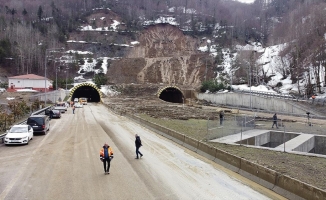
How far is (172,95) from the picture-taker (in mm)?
100500

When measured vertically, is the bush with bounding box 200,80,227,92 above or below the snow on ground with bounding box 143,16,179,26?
below

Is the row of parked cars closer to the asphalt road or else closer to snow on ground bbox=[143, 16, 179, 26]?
the asphalt road

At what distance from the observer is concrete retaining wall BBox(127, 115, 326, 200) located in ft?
33.5

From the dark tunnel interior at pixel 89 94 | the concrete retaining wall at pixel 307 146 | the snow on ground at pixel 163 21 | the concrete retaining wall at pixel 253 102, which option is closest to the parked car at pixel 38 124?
the concrete retaining wall at pixel 307 146

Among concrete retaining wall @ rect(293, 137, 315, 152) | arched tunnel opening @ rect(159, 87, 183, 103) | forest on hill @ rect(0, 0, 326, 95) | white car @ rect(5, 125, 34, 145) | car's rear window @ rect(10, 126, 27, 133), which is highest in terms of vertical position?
forest on hill @ rect(0, 0, 326, 95)

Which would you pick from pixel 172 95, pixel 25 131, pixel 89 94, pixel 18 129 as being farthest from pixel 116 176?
pixel 89 94

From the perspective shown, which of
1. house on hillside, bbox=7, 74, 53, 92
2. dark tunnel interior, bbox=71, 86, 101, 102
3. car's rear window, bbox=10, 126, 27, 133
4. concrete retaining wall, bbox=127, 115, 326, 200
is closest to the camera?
concrete retaining wall, bbox=127, 115, 326, 200

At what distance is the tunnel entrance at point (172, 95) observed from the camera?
9199cm

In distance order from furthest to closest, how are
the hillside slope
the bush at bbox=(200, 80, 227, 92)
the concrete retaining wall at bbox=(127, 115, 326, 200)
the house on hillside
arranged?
the hillside slope → the bush at bbox=(200, 80, 227, 92) → the house on hillside → the concrete retaining wall at bbox=(127, 115, 326, 200)

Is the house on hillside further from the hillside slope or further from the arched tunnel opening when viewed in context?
the arched tunnel opening

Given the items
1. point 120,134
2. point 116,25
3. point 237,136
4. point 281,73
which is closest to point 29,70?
point 116,25

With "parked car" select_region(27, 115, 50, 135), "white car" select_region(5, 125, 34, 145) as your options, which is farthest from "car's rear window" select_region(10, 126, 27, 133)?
"parked car" select_region(27, 115, 50, 135)

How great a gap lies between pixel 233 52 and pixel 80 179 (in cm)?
12374

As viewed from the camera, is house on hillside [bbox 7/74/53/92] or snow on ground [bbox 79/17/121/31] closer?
house on hillside [bbox 7/74/53/92]
